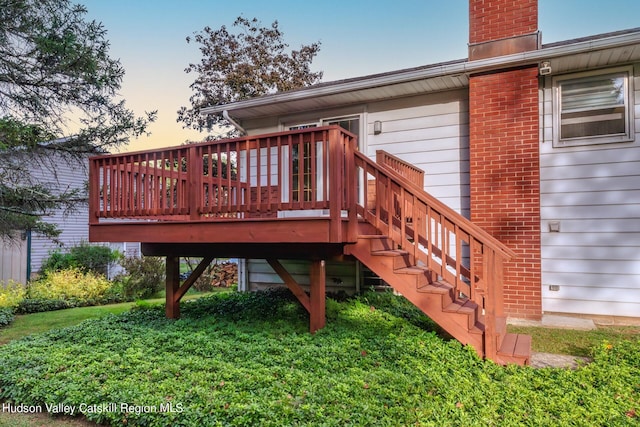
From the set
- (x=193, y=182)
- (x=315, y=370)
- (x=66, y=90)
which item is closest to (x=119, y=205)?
(x=193, y=182)

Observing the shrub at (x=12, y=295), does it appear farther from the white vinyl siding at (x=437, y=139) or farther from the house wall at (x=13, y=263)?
the white vinyl siding at (x=437, y=139)

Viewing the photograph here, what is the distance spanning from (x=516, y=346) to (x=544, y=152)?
10.1 ft

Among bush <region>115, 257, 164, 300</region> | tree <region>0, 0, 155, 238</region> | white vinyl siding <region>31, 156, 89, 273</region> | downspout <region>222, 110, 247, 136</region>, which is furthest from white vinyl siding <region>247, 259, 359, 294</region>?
white vinyl siding <region>31, 156, 89, 273</region>

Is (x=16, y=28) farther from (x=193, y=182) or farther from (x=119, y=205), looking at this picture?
(x=193, y=182)

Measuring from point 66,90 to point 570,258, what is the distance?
386 inches

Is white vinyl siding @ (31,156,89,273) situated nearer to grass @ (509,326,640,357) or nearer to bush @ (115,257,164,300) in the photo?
bush @ (115,257,164,300)

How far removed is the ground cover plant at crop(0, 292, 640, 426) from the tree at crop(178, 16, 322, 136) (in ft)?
47.7

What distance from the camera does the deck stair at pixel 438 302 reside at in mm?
3709

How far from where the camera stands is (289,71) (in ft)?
58.9

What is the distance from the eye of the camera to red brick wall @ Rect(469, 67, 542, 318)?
214 inches

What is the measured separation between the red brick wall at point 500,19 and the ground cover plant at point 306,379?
4386mm

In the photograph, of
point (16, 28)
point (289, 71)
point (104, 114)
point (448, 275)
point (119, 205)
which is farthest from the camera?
point (289, 71)

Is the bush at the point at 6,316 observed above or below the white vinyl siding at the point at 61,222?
below

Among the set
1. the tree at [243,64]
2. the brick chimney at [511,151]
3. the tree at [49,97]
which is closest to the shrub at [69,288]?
the tree at [49,97]
